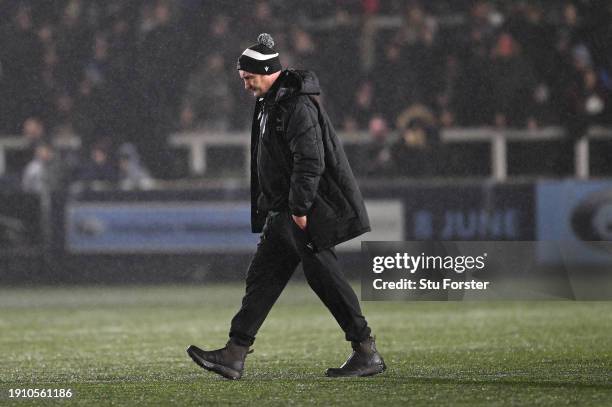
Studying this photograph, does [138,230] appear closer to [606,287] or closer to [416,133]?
[416,133]

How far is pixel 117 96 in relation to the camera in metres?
16.8

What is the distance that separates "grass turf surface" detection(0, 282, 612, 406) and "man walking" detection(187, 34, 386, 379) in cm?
24

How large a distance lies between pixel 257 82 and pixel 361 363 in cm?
158

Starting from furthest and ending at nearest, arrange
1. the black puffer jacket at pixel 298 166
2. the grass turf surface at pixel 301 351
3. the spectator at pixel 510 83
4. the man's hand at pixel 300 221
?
the spectator at pixel 510 83 → the man's hand at pixel 300 221 → the black puffer jacket at pixel 298 166 → the grass turf surface at pixel 301 351

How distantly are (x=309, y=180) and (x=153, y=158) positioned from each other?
9.65 m

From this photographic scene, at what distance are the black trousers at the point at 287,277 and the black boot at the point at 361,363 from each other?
46 millimetres

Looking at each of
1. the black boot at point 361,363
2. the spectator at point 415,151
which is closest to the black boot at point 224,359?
the black boot at point 361,363

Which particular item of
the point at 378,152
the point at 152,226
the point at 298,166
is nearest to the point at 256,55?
the point at 298,166

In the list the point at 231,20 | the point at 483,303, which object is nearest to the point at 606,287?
the point at 483,303

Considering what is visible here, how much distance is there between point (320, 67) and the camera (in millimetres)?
16906

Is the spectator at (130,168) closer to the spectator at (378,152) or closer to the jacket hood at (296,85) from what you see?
the spectator at (378,152)

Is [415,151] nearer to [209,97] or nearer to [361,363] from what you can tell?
[209,97]

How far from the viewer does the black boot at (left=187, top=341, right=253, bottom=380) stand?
269 inches

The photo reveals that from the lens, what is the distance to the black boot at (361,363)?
688 centimetres
